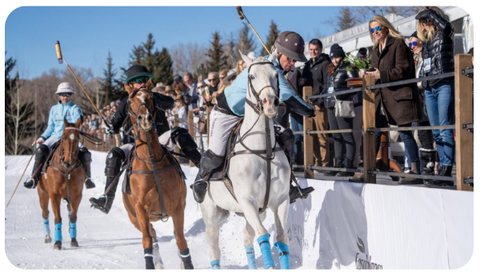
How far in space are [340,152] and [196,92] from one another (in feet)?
25.7

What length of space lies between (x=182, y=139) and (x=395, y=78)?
10.9 feet

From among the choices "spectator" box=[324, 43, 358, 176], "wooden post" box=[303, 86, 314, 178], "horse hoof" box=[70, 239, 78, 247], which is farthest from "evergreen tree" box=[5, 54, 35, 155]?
"spectator" box=[324, 43, 358, 176]

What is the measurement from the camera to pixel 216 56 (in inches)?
2165

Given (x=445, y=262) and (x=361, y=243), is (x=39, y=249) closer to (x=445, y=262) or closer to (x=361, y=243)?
(x=361, y=243)

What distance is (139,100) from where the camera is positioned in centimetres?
802

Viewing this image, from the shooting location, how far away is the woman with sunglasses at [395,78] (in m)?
7.34

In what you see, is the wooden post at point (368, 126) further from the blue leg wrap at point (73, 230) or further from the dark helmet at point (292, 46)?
the blue leg wrap at point (73, 230)

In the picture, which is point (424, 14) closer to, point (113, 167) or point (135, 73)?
point (135, 73)

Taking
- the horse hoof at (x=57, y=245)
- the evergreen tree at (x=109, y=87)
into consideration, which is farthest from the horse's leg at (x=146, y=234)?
the evergreen tree at (x=109, y=87)

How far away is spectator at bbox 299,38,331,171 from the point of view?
9.77m

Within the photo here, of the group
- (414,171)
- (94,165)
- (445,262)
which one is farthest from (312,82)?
(94,165)

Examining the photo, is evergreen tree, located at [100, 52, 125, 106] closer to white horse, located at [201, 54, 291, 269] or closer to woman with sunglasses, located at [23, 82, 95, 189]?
woman with sunglasses, located at [23, 82, 95, 189]

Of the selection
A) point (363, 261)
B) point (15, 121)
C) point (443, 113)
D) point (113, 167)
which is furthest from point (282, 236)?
point (15, 121)

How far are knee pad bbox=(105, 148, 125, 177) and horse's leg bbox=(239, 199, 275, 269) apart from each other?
309 cm
